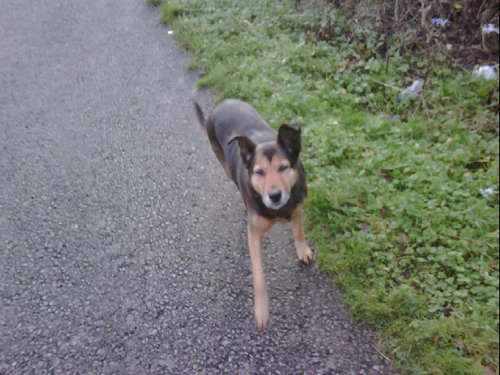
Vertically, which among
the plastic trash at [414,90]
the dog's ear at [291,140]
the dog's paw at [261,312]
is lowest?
the dog's paw at [261,312]

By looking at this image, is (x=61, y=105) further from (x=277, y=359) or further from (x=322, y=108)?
(x=277, y=359)

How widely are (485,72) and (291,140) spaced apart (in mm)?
1479

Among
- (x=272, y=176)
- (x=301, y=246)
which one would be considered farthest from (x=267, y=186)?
(x=301, y=246)

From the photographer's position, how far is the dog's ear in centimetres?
315

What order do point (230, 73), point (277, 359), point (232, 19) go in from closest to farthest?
point (277, 359) → point (230, 73) → point (232, 19)

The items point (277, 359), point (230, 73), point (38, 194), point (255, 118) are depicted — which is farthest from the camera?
point (230, 73)

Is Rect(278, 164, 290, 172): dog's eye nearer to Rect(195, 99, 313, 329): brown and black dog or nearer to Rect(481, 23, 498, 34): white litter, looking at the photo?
Answer: Rect(195, 99, 313, 329): brown and black dog

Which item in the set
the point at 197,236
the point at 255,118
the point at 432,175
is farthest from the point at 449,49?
the point at 197,236

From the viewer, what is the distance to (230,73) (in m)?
6.20

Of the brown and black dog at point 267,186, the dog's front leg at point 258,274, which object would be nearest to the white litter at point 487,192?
the brown and black dog at point 267,186

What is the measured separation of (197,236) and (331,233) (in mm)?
1313

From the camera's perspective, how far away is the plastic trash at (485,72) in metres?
2.96

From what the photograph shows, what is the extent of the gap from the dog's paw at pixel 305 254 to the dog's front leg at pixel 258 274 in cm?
48

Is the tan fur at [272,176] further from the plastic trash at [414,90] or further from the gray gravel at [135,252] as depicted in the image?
the plastic trash at [414,90]
